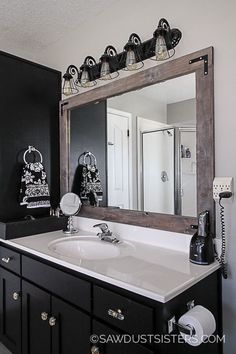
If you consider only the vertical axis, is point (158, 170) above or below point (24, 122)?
below

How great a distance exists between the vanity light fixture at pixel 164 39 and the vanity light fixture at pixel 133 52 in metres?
0.15

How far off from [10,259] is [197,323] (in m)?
1.25

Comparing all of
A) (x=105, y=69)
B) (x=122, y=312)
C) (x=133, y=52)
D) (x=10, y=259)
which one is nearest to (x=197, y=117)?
(x=133, y=52)

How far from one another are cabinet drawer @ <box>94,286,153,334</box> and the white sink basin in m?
0.41

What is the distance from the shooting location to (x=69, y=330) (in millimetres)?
1305

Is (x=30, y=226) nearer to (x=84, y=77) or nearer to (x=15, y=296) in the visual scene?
(x=15, y=296)

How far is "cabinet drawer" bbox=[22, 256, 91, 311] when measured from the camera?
4.02ft

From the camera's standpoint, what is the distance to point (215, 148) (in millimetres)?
1359

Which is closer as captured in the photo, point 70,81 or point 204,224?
point 204,224

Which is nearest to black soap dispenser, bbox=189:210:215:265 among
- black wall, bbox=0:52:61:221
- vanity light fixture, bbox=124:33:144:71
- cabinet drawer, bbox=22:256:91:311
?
cabinet drawer, bbox=22:256:91:311

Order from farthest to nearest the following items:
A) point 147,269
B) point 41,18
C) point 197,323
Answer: point 41,18
point 147,269
point 197,323

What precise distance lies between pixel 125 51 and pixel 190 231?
1.17m

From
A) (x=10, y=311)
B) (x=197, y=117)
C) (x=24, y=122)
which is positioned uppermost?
(x=24, y=122)

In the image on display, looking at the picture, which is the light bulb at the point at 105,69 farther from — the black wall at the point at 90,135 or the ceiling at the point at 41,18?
the ceiling at the point at 41,18
